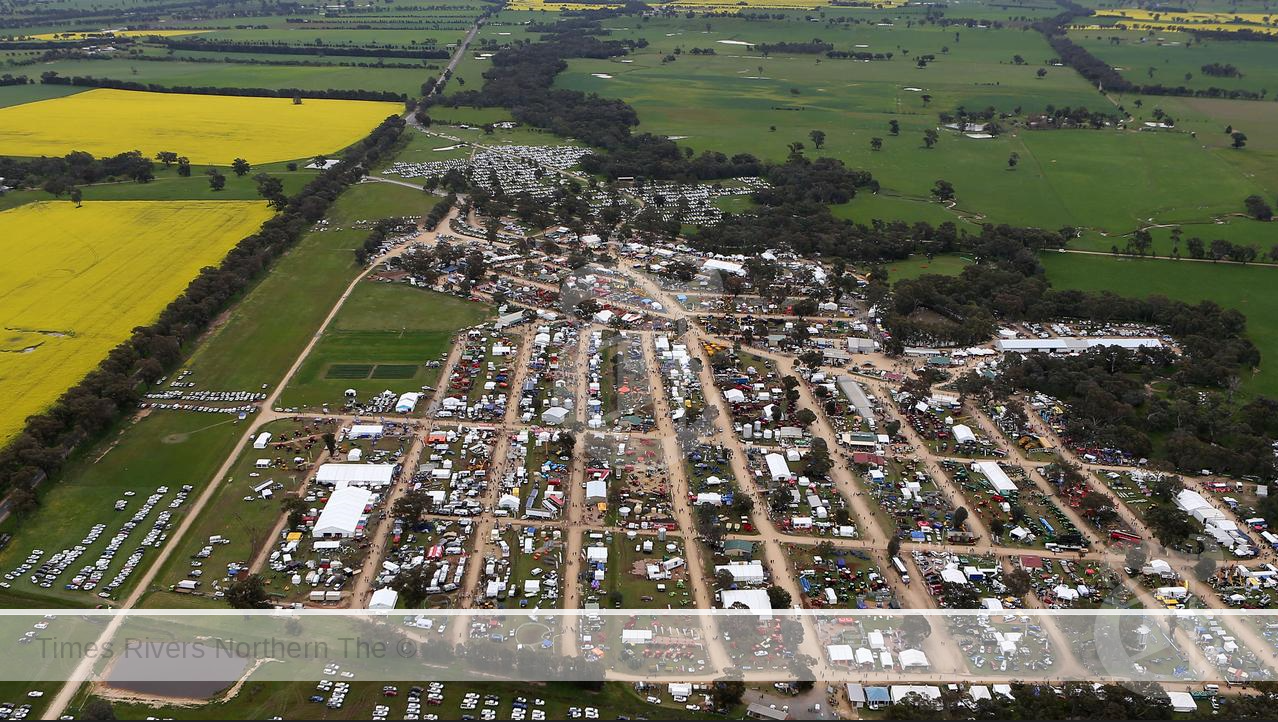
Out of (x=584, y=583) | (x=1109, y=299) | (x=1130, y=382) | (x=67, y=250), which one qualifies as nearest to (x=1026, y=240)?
(x=1109, y=299)

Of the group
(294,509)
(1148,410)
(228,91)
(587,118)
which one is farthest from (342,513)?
(228,91)

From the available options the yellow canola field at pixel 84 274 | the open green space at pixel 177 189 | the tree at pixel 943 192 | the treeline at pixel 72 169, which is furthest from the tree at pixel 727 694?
the treeline at pixel 72 169

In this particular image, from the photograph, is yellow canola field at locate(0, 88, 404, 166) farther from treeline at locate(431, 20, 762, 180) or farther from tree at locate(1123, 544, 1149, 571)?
tree at locate(1123, 544, 1149, 571)

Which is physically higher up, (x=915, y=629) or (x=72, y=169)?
(x=72, y=169)

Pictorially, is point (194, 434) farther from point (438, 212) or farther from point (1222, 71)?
point (1222, 71)

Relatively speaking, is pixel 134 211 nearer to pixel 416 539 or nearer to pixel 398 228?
pixel 398 228

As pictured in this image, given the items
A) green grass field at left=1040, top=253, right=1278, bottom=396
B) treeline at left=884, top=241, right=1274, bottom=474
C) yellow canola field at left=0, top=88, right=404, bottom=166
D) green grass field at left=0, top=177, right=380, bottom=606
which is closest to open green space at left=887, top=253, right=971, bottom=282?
treeline at left=884, top=241, right=1274, bottom=474
